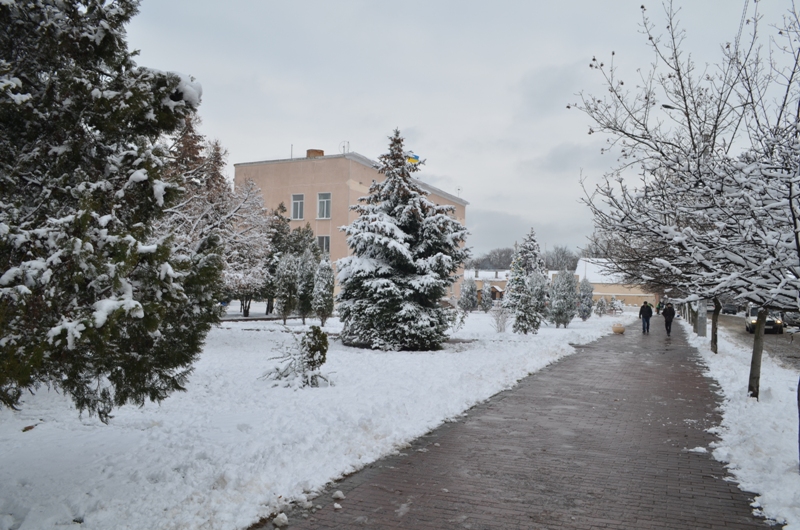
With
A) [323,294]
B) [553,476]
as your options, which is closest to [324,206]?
[323,294]

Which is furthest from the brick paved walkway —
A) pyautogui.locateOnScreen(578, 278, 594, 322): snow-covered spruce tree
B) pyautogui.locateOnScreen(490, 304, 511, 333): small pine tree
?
pyautogui.locateOnScreen(578, 278, 594, 322): snow-covered spruce tree

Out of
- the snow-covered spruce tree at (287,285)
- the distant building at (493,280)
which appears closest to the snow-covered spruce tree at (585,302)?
the snow-covered spruce tree at (287,285)

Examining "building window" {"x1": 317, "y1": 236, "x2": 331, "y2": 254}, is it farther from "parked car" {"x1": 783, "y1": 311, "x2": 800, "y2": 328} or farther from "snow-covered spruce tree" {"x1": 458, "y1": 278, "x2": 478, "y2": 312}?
"parked car" {"x1": 783, "y1": 311, "x2": 800, "y2": 328}

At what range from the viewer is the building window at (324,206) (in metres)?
46.1

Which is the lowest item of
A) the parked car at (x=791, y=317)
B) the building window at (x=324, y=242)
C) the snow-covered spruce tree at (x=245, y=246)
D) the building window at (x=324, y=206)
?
the parked car at (x=791, y=317)

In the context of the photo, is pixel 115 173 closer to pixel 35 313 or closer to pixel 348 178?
pixel 35 313

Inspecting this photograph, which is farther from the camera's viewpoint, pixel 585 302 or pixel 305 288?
pixel 585 302

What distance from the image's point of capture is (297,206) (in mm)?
47281

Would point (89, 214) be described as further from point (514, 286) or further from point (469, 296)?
point (469, 296)

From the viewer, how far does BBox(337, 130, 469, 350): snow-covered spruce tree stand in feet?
61.0

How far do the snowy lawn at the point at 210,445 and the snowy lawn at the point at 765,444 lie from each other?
3930 millimetres

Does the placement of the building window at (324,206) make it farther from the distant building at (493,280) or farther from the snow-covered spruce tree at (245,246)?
the distant building at (493,280)

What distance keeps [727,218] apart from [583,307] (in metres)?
41.5

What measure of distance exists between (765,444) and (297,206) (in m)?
42.4
